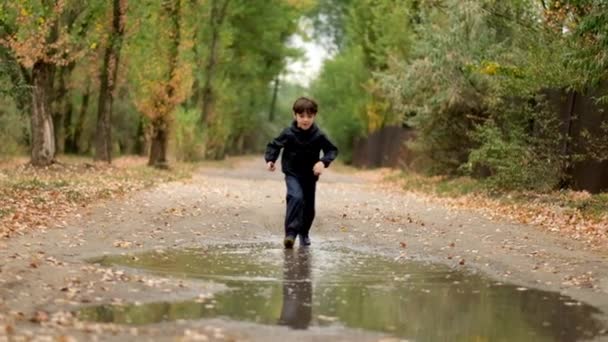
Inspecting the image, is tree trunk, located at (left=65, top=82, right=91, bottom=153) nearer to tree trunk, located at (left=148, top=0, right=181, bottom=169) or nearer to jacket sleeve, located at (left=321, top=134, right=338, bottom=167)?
tree trunk, located at (left=148, top=0, right=181, bottom=169)

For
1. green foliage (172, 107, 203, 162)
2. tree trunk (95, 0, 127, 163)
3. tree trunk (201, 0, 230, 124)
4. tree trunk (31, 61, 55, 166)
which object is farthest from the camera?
tree trunk (201, 0, 230, 124)

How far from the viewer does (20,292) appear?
294 inches

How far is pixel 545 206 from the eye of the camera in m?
17.0

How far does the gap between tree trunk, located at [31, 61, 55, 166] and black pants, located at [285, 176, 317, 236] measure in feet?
48.5

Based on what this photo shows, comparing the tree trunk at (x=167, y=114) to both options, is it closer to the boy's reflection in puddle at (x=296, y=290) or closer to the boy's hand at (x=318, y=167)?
the boy's hand at (x=318, y=167)

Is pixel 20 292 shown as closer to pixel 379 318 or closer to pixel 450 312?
pixel 379 318

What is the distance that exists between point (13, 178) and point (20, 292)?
13.2 meters

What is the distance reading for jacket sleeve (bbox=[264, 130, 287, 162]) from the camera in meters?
11.1

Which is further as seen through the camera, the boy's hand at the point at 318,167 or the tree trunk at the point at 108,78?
the tree trunk at the point at 108,78

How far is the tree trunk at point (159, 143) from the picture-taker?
105 feet

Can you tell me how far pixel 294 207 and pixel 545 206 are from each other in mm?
7510

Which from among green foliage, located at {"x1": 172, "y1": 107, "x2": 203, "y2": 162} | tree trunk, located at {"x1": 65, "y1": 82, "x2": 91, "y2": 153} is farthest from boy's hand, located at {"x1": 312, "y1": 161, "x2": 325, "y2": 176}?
tree trunk, located at {"x1": 65, "y1": 82, "x2": 91, "y2": 153}

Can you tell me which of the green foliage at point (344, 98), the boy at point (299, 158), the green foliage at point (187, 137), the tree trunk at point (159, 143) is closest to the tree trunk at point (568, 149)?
the boy at point (299, 158)

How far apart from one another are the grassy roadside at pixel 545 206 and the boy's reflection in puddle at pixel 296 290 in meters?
4.41
